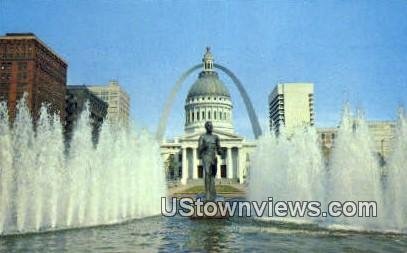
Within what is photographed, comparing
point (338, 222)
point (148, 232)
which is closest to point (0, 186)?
point (148, 232)

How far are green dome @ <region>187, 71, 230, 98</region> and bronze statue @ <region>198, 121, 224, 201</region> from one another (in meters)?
123

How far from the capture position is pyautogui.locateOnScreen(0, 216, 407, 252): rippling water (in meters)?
12.0

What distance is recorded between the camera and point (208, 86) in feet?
472

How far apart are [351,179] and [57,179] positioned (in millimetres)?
11473

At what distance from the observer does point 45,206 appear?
19.4 metres

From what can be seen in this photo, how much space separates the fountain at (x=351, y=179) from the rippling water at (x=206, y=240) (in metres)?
2.38

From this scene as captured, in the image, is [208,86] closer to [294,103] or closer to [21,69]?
[294,103]

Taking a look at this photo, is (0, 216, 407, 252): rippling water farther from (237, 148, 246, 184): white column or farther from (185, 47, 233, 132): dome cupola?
(185, 47, 233, 132): dome cupola

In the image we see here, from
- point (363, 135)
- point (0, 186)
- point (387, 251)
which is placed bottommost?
point (387, 251)

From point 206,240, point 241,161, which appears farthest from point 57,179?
point 241,161

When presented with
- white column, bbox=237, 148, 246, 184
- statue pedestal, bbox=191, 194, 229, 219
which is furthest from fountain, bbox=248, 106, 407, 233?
white column, bbox=237, 148, 246, 184

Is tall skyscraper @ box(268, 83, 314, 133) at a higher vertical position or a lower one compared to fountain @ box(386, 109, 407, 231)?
higher

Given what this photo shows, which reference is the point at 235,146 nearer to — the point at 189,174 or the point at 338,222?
the point at 189,174

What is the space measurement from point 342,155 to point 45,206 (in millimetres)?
11919
